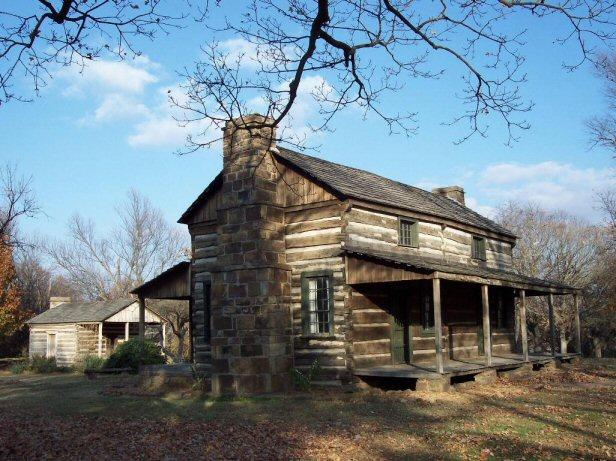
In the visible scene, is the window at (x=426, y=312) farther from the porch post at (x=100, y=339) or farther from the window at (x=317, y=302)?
the porch post at (x=100, y=339)

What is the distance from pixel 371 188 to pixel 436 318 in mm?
5723

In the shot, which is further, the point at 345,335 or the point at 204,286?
the point at 204,286

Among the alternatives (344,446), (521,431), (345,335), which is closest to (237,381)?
(345,335)

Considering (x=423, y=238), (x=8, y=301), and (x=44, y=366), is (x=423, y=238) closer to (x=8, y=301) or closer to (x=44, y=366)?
(x=44, y=366)

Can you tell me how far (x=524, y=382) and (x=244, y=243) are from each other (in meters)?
9.08

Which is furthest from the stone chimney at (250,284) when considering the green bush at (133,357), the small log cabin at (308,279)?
the green bush at (133,357)

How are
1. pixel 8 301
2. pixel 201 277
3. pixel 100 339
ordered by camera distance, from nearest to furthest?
1. pixel 201 277
2. pixel 100 339
3. pixel 8 301

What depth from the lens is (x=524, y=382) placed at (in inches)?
691

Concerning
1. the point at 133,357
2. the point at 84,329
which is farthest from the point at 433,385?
the point at 84,329

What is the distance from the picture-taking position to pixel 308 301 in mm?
16859

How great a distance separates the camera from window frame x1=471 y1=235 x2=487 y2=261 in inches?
906

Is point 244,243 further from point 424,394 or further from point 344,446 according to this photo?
point 344,446

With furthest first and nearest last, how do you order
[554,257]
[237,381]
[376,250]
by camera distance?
1. [554,257]
2. [376,250]
3. [237,381]

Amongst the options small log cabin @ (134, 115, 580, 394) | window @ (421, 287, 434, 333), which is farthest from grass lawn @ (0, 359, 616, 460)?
window @ (421, 287, 434, 333)
